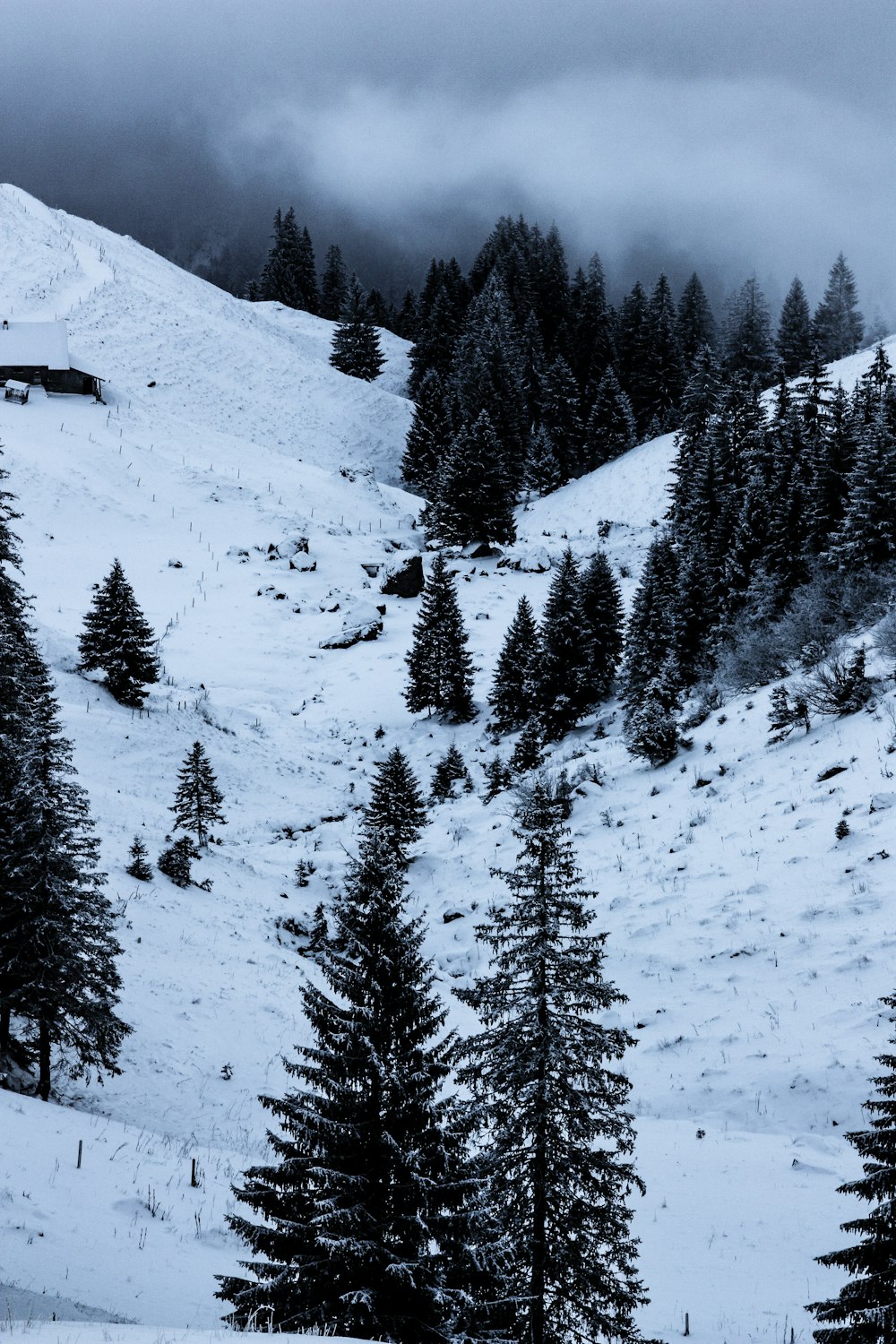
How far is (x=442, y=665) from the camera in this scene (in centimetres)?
4234

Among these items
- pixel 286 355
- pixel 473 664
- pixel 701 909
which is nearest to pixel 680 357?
pixel 286 355

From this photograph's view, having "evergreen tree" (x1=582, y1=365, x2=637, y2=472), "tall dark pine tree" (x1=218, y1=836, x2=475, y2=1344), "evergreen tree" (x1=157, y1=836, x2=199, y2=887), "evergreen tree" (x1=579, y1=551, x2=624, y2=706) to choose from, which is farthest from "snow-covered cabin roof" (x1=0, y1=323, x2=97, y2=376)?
"tall dark pine tree" (x1=218, y1=836, x2=475, y2=1344)

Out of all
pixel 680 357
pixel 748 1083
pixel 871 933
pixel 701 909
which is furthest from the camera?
pixel 680 357

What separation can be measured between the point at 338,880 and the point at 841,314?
76556 mm

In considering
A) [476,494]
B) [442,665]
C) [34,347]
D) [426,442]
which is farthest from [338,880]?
[34,347]

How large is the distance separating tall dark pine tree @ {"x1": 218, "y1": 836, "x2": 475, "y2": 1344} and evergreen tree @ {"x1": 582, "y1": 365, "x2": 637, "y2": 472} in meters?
71.1

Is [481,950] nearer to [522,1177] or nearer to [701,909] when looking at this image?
[701,909]

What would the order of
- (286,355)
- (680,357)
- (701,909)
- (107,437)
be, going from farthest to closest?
(286,355), (680,357), (107,437), (701,909)

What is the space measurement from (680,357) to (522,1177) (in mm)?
82480

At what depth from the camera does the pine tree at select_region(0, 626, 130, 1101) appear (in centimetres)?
1315

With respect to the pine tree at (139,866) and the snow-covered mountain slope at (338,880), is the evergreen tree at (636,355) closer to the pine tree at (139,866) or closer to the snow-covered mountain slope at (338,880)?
the snow-covered mountain slope at (338,880)

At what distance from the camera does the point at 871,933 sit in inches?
604

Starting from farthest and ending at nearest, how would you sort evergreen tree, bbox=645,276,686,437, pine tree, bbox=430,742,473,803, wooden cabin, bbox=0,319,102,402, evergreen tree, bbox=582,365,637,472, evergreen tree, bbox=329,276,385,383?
1. evergreen tree, bbox=329,276,385,383
2. evergreen tree, bbox=645,276,686,437
3. evergreen tree, bbox=582,365,637,472
4. wooden cabin, bbox=0,319,102,402
5. pine tree, bbox=430,742,473,803

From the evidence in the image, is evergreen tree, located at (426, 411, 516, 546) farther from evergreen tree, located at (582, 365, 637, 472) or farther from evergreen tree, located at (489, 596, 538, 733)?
evergreen tree, located at (489, 596, 538, 733)
